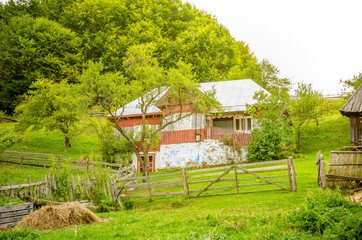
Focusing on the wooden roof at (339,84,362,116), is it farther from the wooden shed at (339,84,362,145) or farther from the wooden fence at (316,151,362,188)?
the wooden fence at (316,151,362,188)

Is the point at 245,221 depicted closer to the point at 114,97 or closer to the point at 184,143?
the point at 114,97

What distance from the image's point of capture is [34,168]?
26359 mm

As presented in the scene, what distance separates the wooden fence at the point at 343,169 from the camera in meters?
12.5

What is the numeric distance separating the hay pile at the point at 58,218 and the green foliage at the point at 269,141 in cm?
1760

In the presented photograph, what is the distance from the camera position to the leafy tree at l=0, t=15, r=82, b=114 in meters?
46.0

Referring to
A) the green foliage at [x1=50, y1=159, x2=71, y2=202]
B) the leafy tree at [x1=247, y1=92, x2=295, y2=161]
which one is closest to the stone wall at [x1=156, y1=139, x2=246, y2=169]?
the leafy tree at [x1=247, y1=92, x2=295, y2=161]

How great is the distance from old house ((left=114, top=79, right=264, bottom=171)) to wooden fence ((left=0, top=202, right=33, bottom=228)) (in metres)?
17.0

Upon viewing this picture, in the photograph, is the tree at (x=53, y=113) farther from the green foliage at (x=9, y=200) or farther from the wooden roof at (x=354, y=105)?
the wooden roof at (x=354, y=105)

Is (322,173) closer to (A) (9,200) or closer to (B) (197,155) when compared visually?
(A) (9,200)

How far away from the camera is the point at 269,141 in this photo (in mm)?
25750

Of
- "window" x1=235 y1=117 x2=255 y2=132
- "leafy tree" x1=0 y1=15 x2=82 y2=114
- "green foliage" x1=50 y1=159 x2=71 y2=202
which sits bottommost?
"green foliage" x1=50 y1=159 x2=71 y2=202

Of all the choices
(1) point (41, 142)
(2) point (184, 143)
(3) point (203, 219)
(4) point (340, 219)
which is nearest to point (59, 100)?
(1) point (41, 142)

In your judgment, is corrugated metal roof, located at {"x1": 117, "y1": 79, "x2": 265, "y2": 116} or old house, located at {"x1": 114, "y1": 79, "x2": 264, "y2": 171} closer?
old house, located at {"x1": 114, "y1": 79, "x2": 264, "y2": 171}

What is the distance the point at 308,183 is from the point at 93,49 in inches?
1782
